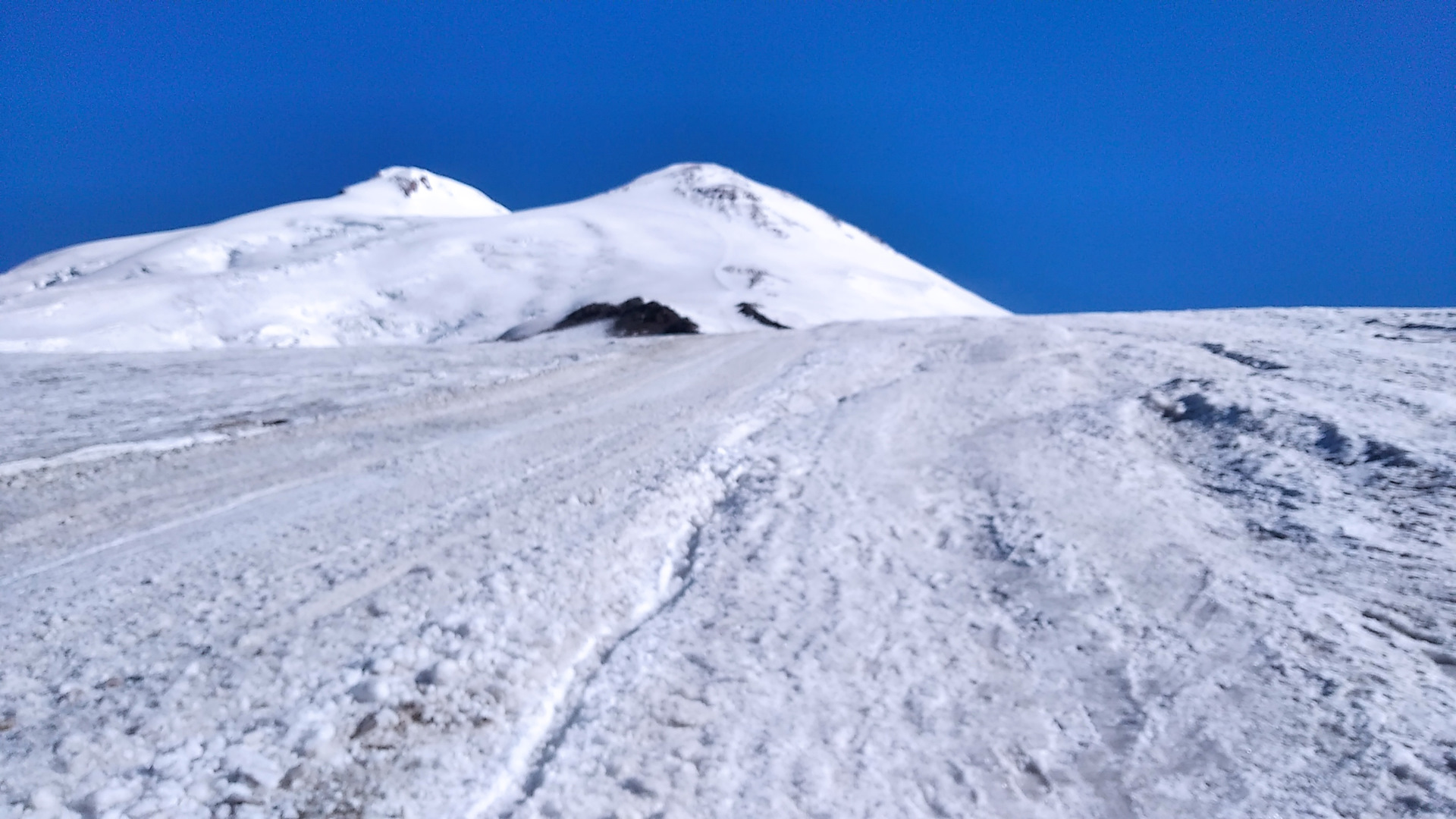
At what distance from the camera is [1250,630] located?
13.9 ft

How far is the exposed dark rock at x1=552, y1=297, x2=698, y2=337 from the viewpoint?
72.2 ft

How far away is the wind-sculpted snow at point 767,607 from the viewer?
11.1 feet

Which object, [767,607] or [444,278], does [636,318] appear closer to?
[444,278]

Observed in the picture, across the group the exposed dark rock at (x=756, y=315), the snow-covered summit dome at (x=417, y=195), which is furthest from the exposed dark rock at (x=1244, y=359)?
the snow-covered summit dome at (x=417, y=195)

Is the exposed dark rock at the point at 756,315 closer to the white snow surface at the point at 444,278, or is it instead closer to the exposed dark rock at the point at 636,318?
the white snow surface at the point at 444,278

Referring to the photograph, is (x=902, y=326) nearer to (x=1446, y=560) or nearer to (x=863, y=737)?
(x=1446, y=560)

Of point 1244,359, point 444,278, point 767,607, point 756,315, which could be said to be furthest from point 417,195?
point 767,607

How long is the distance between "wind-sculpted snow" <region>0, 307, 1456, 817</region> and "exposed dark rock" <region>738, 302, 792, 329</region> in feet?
49.5

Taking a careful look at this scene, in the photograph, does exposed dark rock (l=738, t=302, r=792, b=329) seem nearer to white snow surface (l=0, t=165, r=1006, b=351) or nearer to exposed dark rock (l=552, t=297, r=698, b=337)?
white snow surface (l=0, t=165, r=1006, b=351)

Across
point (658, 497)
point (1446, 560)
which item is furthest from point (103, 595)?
point (1446, 560)

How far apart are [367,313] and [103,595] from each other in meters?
25.2

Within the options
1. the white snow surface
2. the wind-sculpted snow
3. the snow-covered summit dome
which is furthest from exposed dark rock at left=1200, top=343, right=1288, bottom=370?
the snow-covered summit dome

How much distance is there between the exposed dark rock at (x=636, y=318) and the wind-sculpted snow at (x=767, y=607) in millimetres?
12939

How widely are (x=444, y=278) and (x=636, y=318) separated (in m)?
12.0
